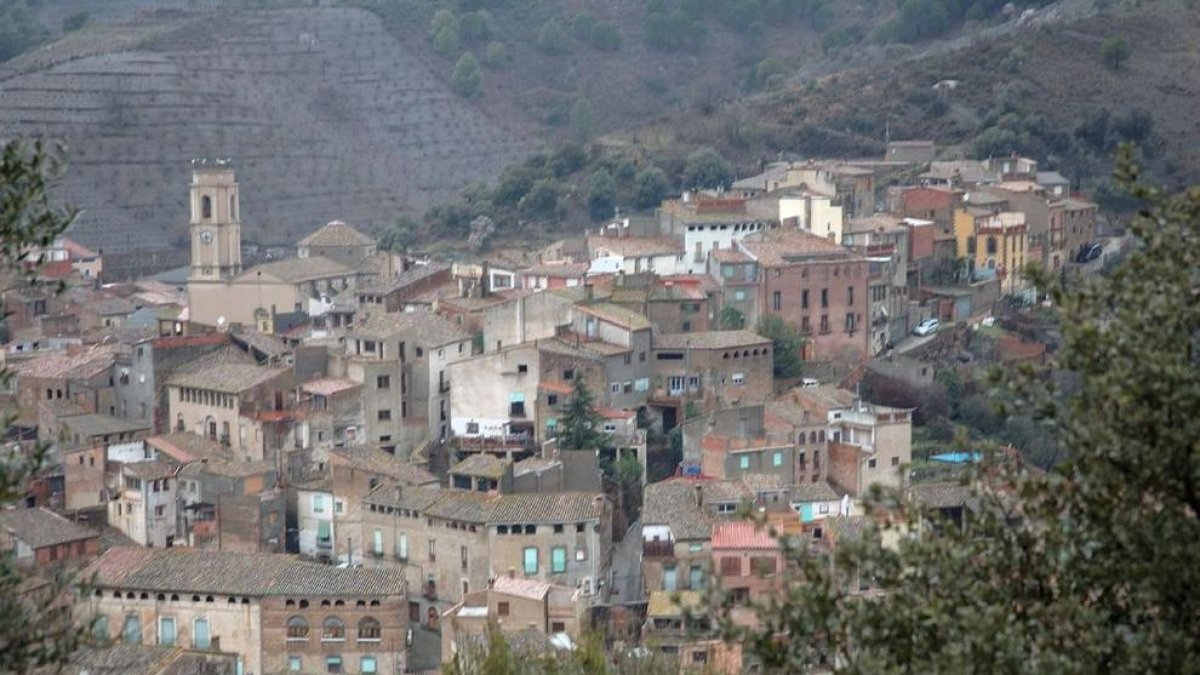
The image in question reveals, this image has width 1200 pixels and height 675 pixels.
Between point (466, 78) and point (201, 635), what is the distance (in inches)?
2322

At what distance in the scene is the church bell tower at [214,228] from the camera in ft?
145

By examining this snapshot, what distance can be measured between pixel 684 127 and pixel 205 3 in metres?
39.8

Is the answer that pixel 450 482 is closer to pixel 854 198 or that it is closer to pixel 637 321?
pixel 637 321

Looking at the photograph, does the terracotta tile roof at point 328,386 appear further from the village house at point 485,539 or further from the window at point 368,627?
the window at point 368,627

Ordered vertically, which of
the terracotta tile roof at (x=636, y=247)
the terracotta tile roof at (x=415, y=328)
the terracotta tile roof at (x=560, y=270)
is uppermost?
the terracotta tile roof at (x=636, y=247)

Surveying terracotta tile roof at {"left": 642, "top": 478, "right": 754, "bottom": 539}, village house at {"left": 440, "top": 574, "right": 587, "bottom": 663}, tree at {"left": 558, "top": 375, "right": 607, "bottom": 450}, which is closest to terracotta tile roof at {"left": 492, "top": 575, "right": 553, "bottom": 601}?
village house at {"left": 440, "top": 574, "right": 587, "bottom": 663}

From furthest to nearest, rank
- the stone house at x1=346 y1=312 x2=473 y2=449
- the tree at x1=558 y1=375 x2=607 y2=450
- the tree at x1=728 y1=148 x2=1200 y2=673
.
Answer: the stone house at x1=346 y1=312 x2=473 y2=449
the tree at x1=558 y1=375 x2=607 y2=450
the tree at x1=728 y1=148 x2=1200 y2=673

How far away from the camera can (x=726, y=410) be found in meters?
33.4

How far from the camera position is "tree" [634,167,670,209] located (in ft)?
178

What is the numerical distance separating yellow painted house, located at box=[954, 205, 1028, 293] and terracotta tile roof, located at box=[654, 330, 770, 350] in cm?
987

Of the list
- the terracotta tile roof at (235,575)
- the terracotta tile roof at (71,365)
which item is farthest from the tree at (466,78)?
the terracotta tile roof at (235,575)

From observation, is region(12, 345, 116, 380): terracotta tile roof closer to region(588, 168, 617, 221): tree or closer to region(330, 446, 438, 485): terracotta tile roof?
region(330, 446, 438, 485): terracotta tile roof

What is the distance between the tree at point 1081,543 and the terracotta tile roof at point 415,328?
2535 centimetres

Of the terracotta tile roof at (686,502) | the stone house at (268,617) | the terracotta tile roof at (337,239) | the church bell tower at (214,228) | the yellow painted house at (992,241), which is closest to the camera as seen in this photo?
the stone house at (268,617)
